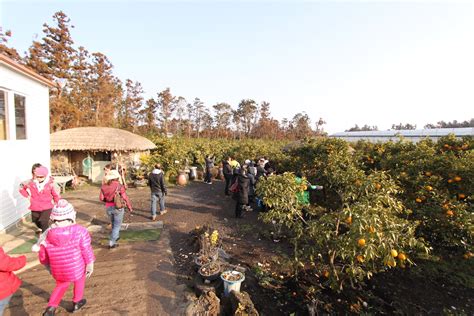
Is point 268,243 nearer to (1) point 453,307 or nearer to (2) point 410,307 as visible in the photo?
(2) point 410,307

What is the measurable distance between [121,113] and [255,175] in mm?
27974

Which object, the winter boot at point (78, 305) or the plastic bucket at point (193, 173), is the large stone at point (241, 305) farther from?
the plastic bucket at point (193, 173)

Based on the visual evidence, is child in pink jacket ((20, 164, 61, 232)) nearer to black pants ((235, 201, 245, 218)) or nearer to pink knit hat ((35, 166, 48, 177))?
pink knit hat ((35, 166, 48, 177))

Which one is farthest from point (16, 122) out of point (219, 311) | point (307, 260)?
point (307, 260)

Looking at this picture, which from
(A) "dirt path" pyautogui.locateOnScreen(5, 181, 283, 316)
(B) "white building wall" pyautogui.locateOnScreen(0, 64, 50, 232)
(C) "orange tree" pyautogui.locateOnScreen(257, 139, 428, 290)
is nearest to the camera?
(C) "orange tree" pyautogui.locateOnScreen(257, 139, 428, 290)

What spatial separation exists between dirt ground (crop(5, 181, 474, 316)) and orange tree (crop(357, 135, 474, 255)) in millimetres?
1019

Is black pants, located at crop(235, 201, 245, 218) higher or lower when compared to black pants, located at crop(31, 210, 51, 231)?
lower

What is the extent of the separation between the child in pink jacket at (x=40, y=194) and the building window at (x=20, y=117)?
237 centimetres

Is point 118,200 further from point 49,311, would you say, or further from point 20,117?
point 20,117

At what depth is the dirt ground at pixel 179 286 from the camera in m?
3.73

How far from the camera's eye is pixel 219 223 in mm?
7789

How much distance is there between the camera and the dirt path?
3666mm

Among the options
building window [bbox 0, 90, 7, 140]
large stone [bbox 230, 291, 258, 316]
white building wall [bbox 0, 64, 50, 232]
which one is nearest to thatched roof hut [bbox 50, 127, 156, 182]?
white building wall [bbox 0, 64, 50, 232]

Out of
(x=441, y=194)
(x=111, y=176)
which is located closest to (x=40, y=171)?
(x=111, y=176)
